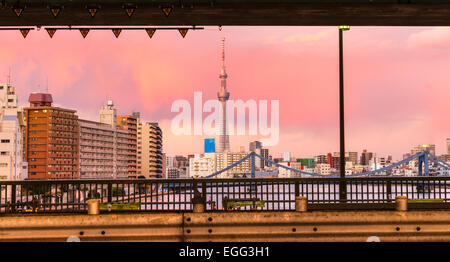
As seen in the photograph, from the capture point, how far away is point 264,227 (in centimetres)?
850
